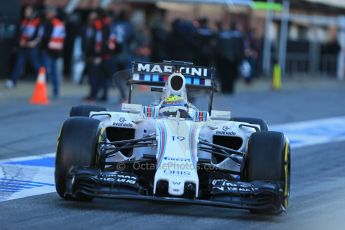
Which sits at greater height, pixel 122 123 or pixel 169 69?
pixel 169 69

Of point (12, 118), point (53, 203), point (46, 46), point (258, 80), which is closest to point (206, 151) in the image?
point (53, 203)

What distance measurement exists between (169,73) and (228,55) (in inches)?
552

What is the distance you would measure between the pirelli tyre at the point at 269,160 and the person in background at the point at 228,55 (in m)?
14.9

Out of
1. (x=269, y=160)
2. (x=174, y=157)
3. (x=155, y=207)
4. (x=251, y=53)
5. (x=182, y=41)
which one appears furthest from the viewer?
(x=251, y=53)

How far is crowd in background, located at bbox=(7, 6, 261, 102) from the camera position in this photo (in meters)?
19.0

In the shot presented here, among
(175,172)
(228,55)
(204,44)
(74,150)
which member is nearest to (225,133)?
(175,172)

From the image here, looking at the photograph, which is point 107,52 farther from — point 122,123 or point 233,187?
point 233,187

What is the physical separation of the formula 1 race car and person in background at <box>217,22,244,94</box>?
45.2ft

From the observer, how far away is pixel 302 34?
3941 centimetres

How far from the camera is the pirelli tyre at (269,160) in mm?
8141

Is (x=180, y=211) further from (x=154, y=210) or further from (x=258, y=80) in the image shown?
(x=258, y=80)

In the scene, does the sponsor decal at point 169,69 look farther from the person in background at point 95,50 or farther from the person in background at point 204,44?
the person in background at point 204,44

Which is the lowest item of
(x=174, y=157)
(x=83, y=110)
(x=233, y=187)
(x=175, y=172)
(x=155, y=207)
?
(x=155, y=207)

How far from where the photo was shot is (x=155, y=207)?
844 centimetres
